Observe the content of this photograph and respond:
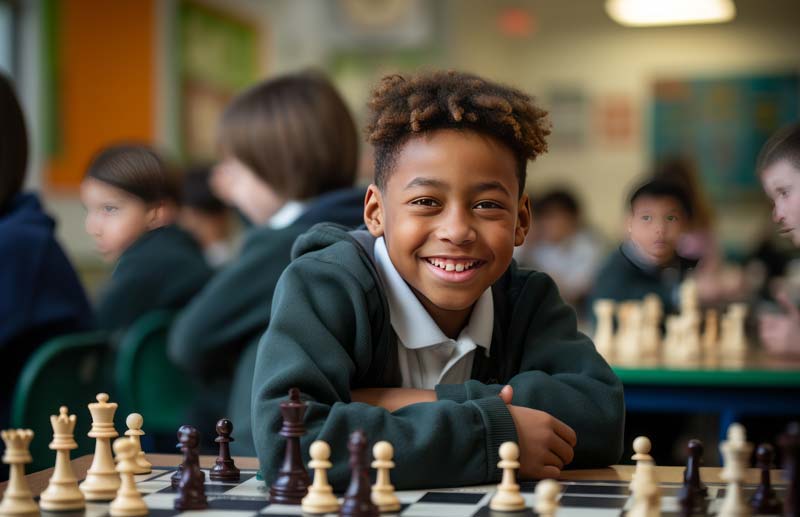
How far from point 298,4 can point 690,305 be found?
5415 millimetres

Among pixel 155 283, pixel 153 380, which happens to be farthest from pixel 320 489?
pixel 155 283

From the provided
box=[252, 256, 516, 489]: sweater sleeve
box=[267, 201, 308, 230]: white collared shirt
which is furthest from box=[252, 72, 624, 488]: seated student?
box=[267, 201, 308, 230]: white collared shirt

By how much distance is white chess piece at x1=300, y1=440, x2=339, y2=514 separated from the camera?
1.17m

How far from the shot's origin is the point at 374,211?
1579 millimetres

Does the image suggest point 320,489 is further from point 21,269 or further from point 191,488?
point 21,269

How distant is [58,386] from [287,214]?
706 mm

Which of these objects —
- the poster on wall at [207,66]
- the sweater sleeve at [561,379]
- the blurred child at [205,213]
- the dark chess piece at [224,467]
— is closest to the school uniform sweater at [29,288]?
the dark chess piece at [224,467]

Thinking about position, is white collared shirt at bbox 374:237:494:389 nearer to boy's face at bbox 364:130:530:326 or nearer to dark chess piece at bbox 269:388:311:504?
boy's face at bbox 364:130:530:326

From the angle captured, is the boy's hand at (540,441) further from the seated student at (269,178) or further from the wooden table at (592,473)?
the seated student at (269,178)

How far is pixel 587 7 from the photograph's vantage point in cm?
1027

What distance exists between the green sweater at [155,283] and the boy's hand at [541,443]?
7.80 ft

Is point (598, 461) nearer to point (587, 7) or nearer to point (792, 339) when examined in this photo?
point (792, 339)

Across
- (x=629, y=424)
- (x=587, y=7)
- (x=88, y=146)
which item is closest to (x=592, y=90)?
A: (x=587, y=7)

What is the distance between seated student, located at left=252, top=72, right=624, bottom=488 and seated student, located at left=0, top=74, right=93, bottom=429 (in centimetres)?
111
